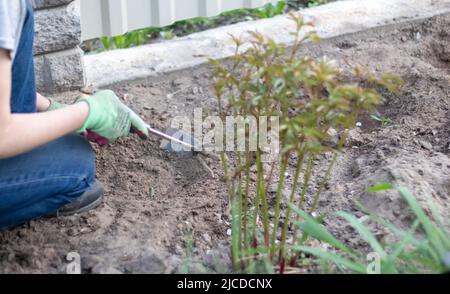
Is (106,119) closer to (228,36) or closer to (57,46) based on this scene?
(57,46)

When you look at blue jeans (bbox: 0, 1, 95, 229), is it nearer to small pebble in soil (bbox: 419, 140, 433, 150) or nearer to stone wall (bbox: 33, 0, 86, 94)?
stone wall (bbox: 33, 0, 86, 94)

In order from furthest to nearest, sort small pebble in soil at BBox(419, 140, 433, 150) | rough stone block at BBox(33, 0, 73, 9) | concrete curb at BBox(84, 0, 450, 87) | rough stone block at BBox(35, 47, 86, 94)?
concrete curb at BBox(84, 0, 450, 87), rough stone block at BBox(35, 47, 86, 94), rough stone block at BBox(33, 0, 73, 9), small pebble in soil at BBox(419, 140, 433, 150)

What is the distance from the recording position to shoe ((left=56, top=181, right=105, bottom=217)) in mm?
2597

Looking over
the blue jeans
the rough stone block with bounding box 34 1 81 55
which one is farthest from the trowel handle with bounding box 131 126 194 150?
the rough stone block with bounding box 34 1 81 55

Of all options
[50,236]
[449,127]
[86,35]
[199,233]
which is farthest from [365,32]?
[50,236]

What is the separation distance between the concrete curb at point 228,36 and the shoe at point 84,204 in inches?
32.5

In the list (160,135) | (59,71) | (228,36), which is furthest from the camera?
(228,36)

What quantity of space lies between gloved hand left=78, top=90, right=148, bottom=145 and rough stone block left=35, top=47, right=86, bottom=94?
60 centimetres

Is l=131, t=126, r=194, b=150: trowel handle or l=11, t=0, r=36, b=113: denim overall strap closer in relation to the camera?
l=11, t=0, r=36, b=113: denim overall strap

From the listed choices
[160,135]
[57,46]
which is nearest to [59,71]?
[57,46]

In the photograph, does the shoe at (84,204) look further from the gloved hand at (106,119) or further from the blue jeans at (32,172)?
the gloved hand at (106,119)

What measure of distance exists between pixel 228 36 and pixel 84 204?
1.45 metres

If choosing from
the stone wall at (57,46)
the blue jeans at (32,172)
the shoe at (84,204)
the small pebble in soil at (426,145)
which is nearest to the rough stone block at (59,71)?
the stone wall at (57,46)

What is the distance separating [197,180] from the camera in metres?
2.89
